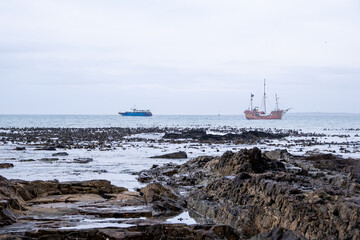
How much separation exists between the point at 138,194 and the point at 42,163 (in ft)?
42.7

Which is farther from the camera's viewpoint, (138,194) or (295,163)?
(295,163)

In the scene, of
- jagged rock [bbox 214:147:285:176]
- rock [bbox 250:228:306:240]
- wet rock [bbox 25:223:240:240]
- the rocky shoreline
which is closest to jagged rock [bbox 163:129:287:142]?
jagged rock [bbox 214:147:285:176]

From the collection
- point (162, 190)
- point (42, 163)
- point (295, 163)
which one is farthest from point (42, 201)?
point (42, 163)

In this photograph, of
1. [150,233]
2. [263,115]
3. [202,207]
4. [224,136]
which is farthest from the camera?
[263,115]

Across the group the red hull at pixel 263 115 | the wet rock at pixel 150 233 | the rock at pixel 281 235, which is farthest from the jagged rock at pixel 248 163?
the red hull at pixel 263 115

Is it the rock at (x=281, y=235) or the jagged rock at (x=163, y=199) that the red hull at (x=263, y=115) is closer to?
the jagged rock at (x=163, y=199)

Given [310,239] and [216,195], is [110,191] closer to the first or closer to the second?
[216,195]

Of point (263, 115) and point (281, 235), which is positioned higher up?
point (263, 115)

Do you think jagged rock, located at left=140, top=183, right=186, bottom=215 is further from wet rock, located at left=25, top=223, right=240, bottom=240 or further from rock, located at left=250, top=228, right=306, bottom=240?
rock, located at left=250, top=228, right=306, bottom=240

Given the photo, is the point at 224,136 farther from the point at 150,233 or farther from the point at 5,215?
the point at 150,233

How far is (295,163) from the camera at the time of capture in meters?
19.7

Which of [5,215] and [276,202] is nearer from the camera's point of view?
[5,215]

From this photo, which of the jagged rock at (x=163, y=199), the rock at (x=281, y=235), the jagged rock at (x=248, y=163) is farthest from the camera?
the jagged rock at (x=248, y=163)

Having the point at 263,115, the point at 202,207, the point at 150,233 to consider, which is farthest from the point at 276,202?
the point at 263,115
